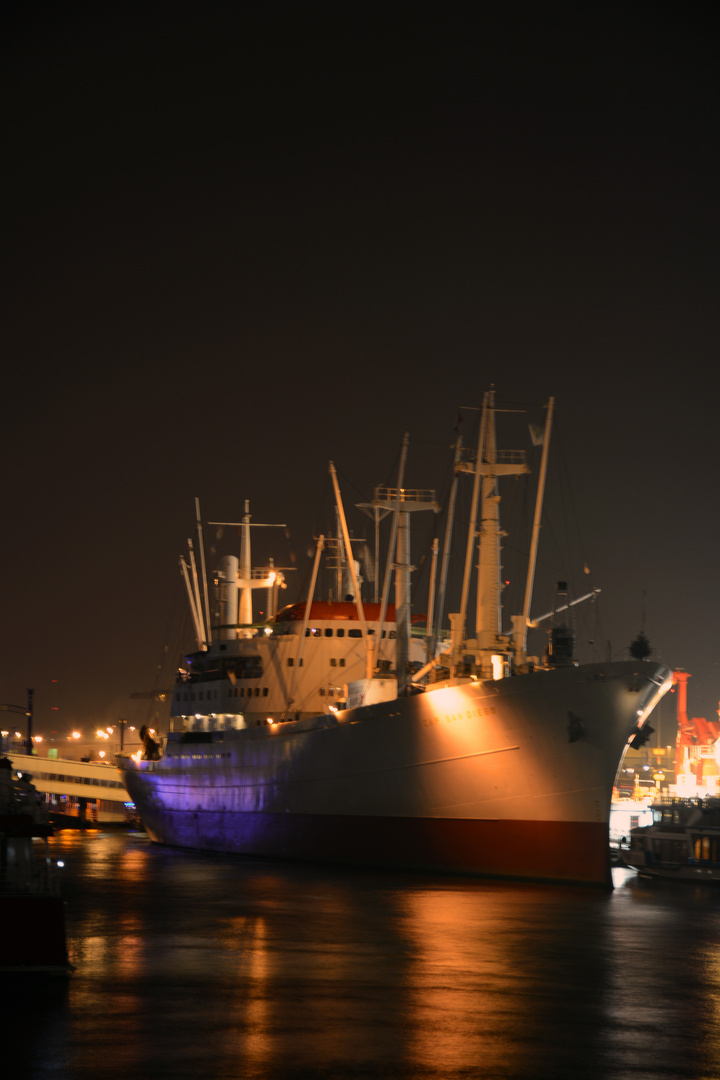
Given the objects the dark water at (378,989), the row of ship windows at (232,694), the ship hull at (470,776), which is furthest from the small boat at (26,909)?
→ the row of ship windows at (232,694)

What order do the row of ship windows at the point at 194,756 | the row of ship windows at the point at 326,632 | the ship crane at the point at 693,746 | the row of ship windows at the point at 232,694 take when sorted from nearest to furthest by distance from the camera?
the row of ship windows at the point at 326,632 < the row of ship windows at the point at 194,756 < the row of ship windows at the point at 232,694 < the ship crane at the point at 693,746

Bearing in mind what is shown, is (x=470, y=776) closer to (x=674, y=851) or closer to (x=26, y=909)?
(x=674, y=851)

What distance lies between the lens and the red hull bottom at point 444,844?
35031 millimetres

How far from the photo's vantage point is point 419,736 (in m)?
38.1

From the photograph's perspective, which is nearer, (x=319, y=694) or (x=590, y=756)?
(x=590, y=756)

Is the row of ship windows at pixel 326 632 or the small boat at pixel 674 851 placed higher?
the row of ship windows at pixel 326 632

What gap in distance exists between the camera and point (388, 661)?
47.9 m

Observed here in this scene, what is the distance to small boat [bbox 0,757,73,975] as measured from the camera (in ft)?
60.7

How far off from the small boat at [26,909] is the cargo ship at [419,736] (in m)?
18.7

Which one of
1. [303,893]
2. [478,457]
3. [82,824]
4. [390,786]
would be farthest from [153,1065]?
[82,824]

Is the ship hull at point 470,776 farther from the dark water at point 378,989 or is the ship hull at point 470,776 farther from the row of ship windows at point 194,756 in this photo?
the row of ship windows at point 194,756

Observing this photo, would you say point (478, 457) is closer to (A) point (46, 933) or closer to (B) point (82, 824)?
(A) point (46, 933)

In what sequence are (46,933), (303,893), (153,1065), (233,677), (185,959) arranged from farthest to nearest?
(233,677), (303,893), (185,959), (46,933), (153,1065)

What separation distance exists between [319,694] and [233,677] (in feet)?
17.6
